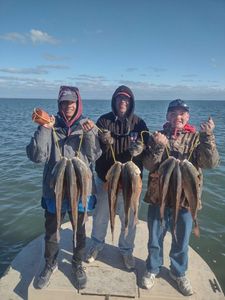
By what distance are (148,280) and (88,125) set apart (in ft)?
9.16

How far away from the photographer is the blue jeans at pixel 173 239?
5332 millimetres

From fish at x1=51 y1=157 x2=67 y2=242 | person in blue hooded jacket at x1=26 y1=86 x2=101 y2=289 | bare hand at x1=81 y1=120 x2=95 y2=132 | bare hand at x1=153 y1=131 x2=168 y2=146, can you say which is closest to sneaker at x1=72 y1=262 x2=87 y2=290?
person in blue hooded jacket at x1=26 y1=86 x2=101 y2=289

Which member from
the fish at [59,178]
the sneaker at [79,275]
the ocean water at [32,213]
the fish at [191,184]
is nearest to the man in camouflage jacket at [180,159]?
the fish at [191,184]

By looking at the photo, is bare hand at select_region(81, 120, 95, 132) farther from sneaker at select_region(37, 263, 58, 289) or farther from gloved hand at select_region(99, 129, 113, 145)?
sneaker at select_region(37, 263, 58, 289)

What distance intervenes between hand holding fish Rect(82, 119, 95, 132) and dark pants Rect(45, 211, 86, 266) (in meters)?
1.40

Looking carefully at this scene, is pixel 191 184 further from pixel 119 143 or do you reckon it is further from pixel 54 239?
pixel 54 239

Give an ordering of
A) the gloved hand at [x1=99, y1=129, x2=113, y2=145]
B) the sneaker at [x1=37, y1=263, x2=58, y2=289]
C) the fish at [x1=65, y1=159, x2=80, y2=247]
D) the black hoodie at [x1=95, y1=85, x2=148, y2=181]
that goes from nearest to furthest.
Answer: the fish at [x1=65, y1=159, x2=80, y2=247] < the gloved hand at [x1=99, y1=129, x2=113, y2=145] < the sneaker at [x1=37, y1=263, x2=58, y2=289] < the black hoodie at [x1=95, y1=85, x2=148, y2=181]

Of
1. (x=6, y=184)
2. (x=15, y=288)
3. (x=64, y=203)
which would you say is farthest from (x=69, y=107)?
(x=6, y=184)

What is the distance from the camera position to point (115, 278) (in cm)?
571

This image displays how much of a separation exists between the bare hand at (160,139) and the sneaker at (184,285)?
7.90ft

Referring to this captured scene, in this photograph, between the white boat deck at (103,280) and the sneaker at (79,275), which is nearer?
the white boat deck at (103,280)

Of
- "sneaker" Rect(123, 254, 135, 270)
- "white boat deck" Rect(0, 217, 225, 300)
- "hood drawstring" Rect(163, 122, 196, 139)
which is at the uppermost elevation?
"hood drawstring" Rect(163, 122, 196, 139)

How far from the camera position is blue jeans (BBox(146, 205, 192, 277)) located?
533 cm

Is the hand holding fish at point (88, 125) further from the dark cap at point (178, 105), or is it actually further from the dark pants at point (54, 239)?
the dark pants at point (54, 239)
